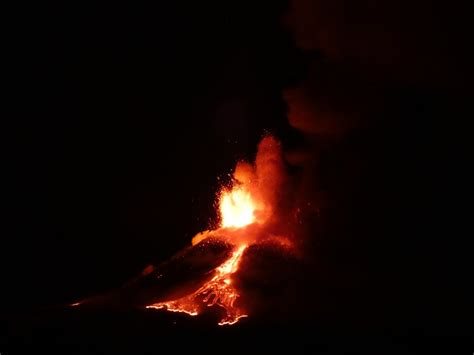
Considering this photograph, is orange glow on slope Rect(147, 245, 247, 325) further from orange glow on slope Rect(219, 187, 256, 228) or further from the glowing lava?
orange glow on slope Rect(219, 187, 256, 228)

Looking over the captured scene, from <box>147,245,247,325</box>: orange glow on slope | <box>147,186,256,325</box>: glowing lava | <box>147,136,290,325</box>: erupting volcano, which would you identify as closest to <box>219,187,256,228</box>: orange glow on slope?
<box>147,136,290,325</box>: erupting volcano

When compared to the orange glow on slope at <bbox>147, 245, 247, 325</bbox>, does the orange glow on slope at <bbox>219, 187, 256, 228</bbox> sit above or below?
above

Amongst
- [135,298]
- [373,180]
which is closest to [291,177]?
[373,180]

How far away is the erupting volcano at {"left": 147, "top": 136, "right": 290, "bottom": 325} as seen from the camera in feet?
34.3

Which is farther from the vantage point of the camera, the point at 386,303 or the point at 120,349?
the point at 386,303

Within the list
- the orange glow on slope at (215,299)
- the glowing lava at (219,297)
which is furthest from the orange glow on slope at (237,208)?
the orange glow on slope at (215,299)

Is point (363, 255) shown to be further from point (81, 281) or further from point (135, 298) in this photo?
point (81, 281)

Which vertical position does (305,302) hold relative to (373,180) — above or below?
below

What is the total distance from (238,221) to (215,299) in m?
5.44

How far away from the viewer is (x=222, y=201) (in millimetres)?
18094

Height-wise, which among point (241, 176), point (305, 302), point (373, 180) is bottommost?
point (305, 302)

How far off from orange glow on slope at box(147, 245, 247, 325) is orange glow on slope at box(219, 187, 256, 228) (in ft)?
11.9

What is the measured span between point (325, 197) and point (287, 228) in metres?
1.53

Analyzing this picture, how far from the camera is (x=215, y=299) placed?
1052 cm
